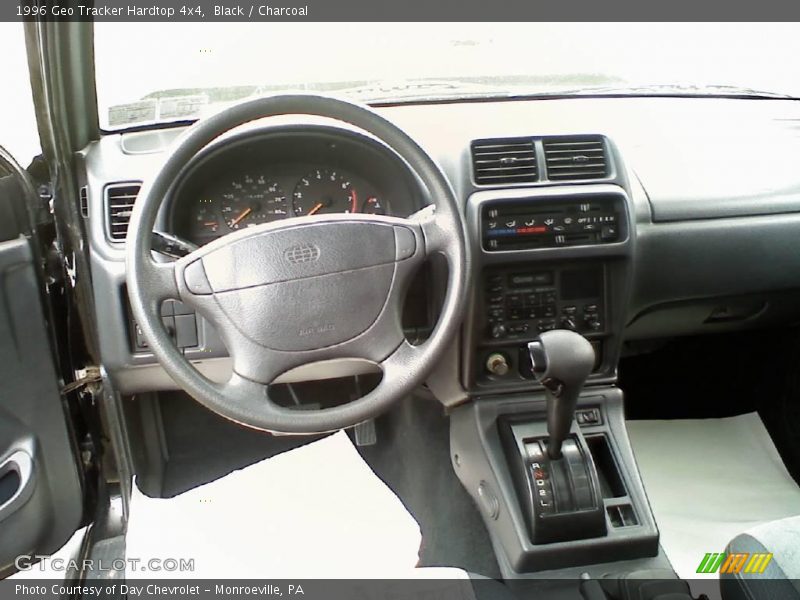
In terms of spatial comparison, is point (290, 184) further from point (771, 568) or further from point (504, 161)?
point (771, 568)

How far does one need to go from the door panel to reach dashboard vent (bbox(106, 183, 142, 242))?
0.18m

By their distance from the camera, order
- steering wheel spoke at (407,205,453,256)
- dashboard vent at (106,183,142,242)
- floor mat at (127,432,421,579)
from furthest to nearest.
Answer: floor mat at (127,432,421,579)
dashboard vent at (106,183,142,242)
steering wheel spoke at (407,205,453,256)

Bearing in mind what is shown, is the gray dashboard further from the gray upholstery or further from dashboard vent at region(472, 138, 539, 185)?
the gray upholstery

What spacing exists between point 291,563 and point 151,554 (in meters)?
0.32

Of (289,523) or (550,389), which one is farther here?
(289,523)

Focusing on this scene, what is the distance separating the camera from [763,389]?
2.37 m

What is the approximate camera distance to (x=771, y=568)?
1182 millimetres

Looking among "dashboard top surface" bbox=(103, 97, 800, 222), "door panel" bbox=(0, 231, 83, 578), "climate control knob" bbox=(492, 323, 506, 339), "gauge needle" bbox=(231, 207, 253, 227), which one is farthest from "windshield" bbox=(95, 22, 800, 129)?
"climate control knob" bbox=(492, 323, 506, 339)

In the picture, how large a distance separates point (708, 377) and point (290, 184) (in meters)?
1.59

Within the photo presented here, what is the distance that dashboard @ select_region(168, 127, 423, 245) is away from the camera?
1480 mm

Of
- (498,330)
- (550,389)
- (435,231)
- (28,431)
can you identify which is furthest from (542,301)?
(28,431)

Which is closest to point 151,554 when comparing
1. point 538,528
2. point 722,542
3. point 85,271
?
point 85,271

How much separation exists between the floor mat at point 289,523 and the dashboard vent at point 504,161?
0.89 m

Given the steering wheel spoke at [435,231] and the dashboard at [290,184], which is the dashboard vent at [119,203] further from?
the steering wheel spoke at [435,231]
